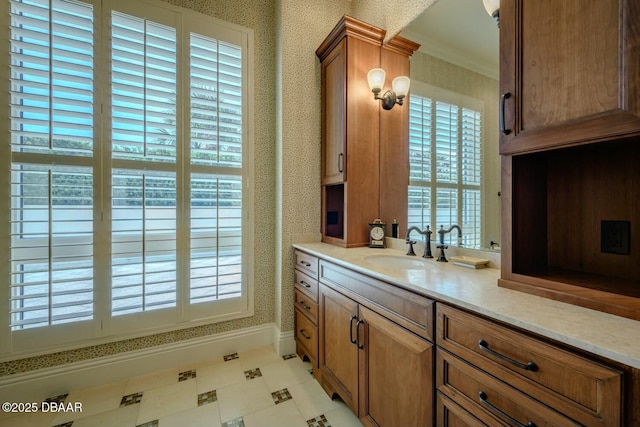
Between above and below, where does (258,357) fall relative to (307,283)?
below

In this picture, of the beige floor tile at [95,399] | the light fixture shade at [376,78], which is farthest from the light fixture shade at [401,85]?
the beige floor tile at [95,399]

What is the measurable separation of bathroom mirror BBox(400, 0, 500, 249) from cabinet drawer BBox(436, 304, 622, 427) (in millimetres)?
710

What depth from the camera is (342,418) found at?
1485 millimetres

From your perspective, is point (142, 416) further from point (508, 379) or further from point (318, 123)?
point (318, 123)

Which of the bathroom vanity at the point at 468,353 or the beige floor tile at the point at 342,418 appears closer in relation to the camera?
the bathroom vanity at the point at 468,353

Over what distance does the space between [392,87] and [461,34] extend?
54 cm

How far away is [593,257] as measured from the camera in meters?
1.02

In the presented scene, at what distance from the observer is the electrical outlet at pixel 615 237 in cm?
93

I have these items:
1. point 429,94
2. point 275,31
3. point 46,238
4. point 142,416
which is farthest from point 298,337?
point 275,31

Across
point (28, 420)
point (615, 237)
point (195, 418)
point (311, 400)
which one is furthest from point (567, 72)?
point (28, 420)

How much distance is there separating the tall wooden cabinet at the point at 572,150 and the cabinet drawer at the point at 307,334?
1.25 meters

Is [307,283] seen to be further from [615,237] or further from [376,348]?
[615,237]

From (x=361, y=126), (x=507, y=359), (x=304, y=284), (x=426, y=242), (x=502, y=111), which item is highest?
(x=361, y=126)

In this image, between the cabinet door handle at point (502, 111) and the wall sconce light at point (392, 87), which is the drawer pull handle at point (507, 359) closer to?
the cabinet door handle at point (502, 111)
